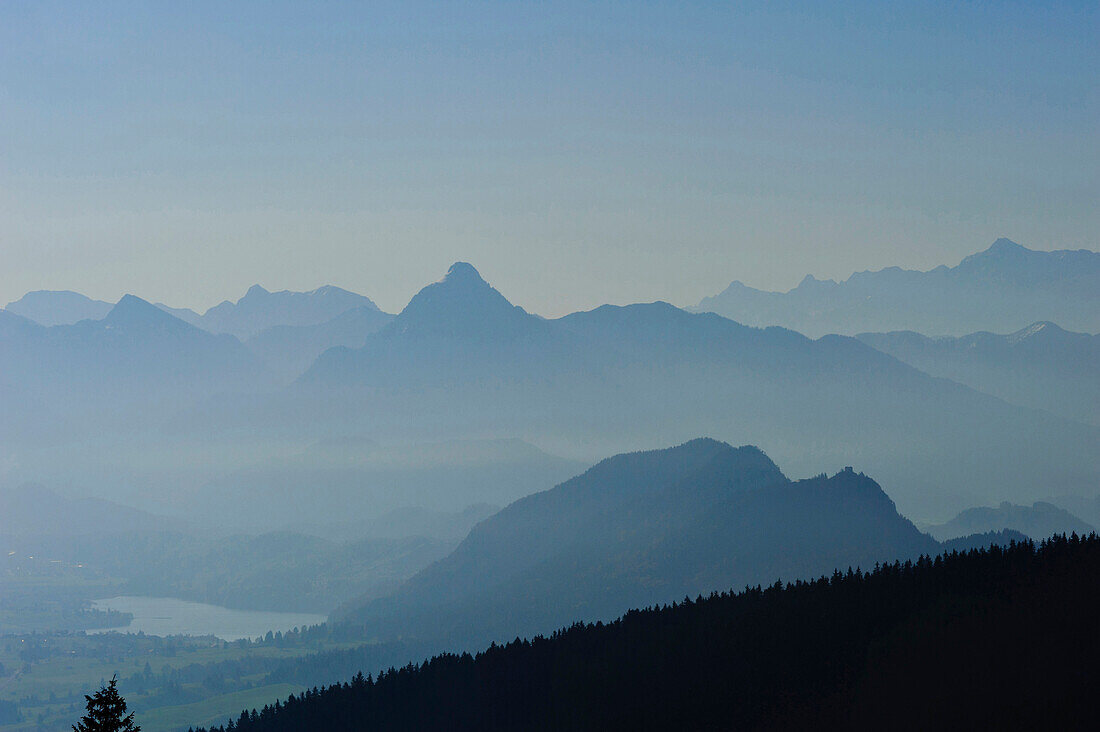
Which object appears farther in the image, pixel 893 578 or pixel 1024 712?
pixel 893 578

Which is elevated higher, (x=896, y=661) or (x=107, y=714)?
(x=896, y=661)

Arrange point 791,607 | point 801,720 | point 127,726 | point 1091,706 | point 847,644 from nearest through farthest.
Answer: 1. point 127,726
2. point 1091,706
3. point 801,720
4. point 847,644
5. point 791,607

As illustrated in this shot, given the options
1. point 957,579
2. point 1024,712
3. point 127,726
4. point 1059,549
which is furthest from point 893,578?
point 127,726

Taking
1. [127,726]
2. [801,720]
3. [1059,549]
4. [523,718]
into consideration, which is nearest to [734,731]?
[801,720]

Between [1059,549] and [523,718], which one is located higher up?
[1059,549]

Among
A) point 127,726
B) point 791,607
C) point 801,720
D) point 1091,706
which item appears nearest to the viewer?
point 127,726

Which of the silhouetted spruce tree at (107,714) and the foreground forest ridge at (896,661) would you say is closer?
the silhouetted spruce tree at (107,714)

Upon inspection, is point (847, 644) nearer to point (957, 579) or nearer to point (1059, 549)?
point (957, 579)

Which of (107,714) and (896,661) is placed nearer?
(107,714)

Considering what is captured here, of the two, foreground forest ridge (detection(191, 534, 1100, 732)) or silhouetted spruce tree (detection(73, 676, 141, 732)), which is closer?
silhouetted spruce tree (detection(73, 676, 141, 732))
